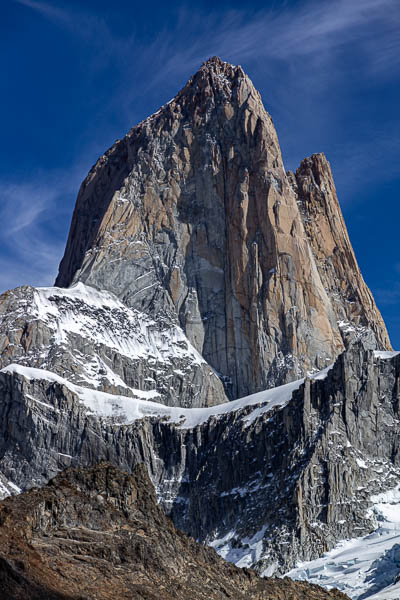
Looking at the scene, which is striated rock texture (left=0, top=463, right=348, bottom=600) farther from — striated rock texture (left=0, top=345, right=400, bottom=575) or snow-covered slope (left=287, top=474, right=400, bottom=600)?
striated rock texture (left=0, top=345, right=400, bottom=575)

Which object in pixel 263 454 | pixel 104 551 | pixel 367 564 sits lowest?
pixel 104 551

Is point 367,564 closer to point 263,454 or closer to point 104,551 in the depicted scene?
point 263,454

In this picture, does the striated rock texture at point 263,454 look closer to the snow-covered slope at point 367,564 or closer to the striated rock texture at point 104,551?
the snow-covered slope at point 367,564

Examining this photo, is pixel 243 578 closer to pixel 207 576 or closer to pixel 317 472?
pixel 207 576

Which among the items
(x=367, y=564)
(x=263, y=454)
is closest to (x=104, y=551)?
(x=367, y=564)

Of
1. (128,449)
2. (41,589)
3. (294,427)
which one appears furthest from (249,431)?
(41,589)

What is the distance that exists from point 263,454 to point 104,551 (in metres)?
100

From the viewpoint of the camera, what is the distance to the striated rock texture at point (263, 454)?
7062 inches

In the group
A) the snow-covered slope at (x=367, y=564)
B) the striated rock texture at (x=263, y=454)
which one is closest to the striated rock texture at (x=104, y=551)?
the snow-covered slope at (x=367, y=564)

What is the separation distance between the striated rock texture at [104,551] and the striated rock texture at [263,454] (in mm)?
59985

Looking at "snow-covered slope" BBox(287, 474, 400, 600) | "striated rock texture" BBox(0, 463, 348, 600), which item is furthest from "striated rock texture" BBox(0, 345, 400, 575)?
"striated rock texture" BBox(0, 463, 348, 600)

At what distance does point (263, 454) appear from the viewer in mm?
190625

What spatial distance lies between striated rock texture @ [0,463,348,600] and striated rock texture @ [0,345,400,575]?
5998cm

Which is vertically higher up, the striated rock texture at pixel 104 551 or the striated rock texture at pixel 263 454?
the striated rock texture at pixel 263 454
